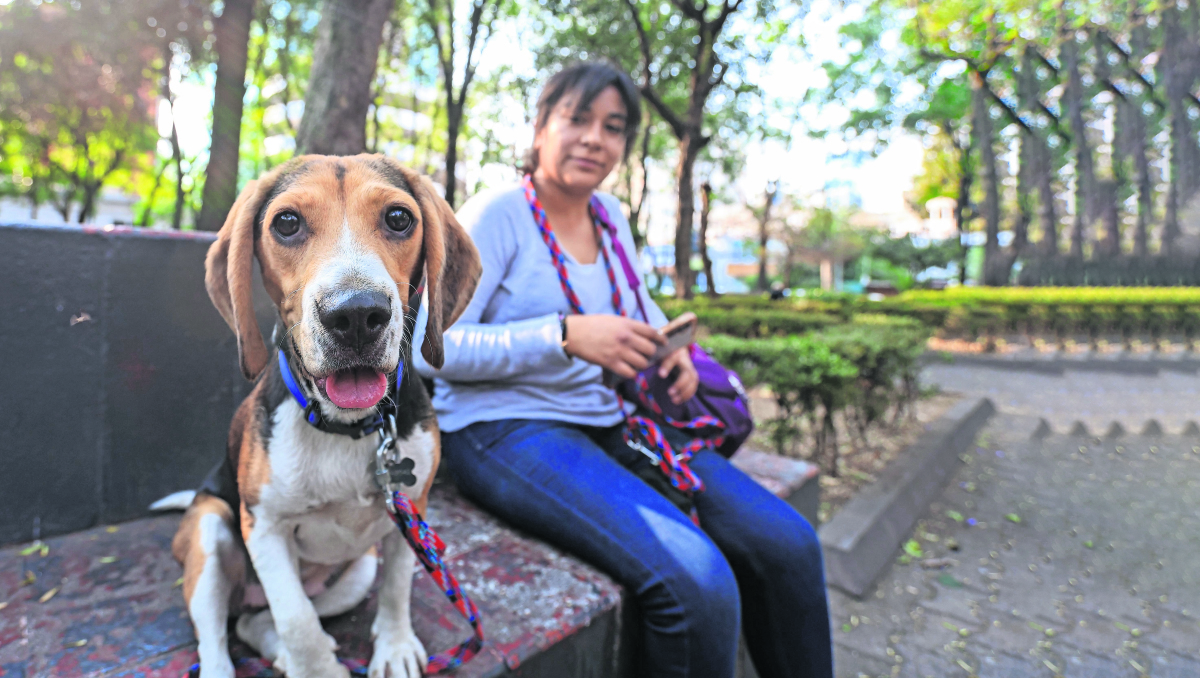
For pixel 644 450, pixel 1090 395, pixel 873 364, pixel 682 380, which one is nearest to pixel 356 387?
pixel 644 450

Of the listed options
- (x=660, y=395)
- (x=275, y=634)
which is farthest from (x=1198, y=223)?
(x=275, y=634)

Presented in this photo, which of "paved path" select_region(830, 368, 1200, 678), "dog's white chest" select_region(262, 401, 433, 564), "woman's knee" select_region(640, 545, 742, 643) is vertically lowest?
"paved path" select_region(830, 368, 1200, 678)

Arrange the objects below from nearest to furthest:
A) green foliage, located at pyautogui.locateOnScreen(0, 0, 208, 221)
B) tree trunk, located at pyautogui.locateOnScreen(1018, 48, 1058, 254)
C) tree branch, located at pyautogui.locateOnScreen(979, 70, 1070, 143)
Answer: green foliage, located at pyautogui.locateOnScreen(0, 0, 208, 221), tree branch, located at pyautogui.locateOnScreen(979, 70, 1070, 143), tree trunk, located at pyautogui.locateOnScreen(1018, 48, 1058, 254)

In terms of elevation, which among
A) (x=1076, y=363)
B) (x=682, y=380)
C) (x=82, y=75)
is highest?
(x=82, y=75)

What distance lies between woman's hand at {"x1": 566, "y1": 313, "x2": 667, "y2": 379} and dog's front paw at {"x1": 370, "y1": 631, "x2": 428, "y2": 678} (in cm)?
95

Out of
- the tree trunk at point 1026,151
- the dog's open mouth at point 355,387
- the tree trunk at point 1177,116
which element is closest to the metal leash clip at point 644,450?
the dog's open mouth at point 355,387

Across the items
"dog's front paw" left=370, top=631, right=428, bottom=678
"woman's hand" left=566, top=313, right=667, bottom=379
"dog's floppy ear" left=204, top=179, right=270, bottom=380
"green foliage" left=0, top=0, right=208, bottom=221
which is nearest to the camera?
"dog's floppy ear" left=204, top=179, right=270, bottom=380

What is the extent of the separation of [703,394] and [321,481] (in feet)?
5.34

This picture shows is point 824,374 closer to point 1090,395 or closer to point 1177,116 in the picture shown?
point 1090,395

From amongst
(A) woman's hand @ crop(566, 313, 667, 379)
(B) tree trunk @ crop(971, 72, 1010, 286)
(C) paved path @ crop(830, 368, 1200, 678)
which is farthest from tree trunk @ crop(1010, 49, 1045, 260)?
(A) woman's hand @ crop(566, 313, 667, 379)

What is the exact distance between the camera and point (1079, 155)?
11.5 m

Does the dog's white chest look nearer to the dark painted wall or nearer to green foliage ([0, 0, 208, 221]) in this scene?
the dark painted wall

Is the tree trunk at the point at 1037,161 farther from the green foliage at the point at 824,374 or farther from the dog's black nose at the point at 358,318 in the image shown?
the dog's black nose at the point at 358,318

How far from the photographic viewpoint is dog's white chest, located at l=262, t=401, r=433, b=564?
1316 millimetres
